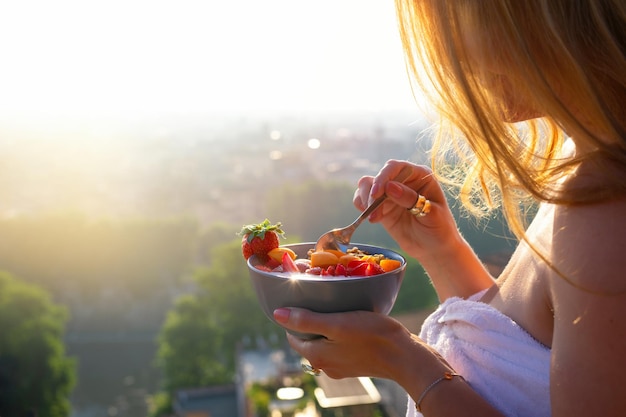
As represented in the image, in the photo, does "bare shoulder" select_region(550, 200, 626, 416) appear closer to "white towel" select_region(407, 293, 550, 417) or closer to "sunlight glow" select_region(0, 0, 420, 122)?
"white towel" select_region(407, 293, 550, 417)

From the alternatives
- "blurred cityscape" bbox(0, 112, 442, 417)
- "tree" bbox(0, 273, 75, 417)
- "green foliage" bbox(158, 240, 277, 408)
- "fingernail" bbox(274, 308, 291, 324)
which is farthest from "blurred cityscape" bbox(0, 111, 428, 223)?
"fingernail" bbox(274, 308, 291, 324)

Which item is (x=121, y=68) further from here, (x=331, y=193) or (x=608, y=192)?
(x=608, y=192)

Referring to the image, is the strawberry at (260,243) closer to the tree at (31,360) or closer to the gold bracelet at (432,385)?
the gold bracelet at (432,385)

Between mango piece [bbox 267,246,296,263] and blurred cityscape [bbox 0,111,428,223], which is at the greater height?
mango piece [bbox 267,246,296,263]

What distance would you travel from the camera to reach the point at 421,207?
2.76 feet

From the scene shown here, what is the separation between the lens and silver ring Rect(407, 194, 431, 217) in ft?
2.75

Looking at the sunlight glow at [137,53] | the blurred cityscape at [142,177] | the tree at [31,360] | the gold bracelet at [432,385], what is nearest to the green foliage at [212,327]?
the tree at [31,360]

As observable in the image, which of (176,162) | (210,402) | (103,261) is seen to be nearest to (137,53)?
(176,162)

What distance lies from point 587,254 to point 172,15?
20.2 metres

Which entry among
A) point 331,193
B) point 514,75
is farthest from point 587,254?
point 331,193

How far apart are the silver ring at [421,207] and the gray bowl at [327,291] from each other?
0.59ft

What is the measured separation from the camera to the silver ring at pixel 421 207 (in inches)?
33.0

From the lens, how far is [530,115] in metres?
0.63

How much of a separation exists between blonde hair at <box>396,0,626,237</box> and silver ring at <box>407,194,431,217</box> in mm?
178
